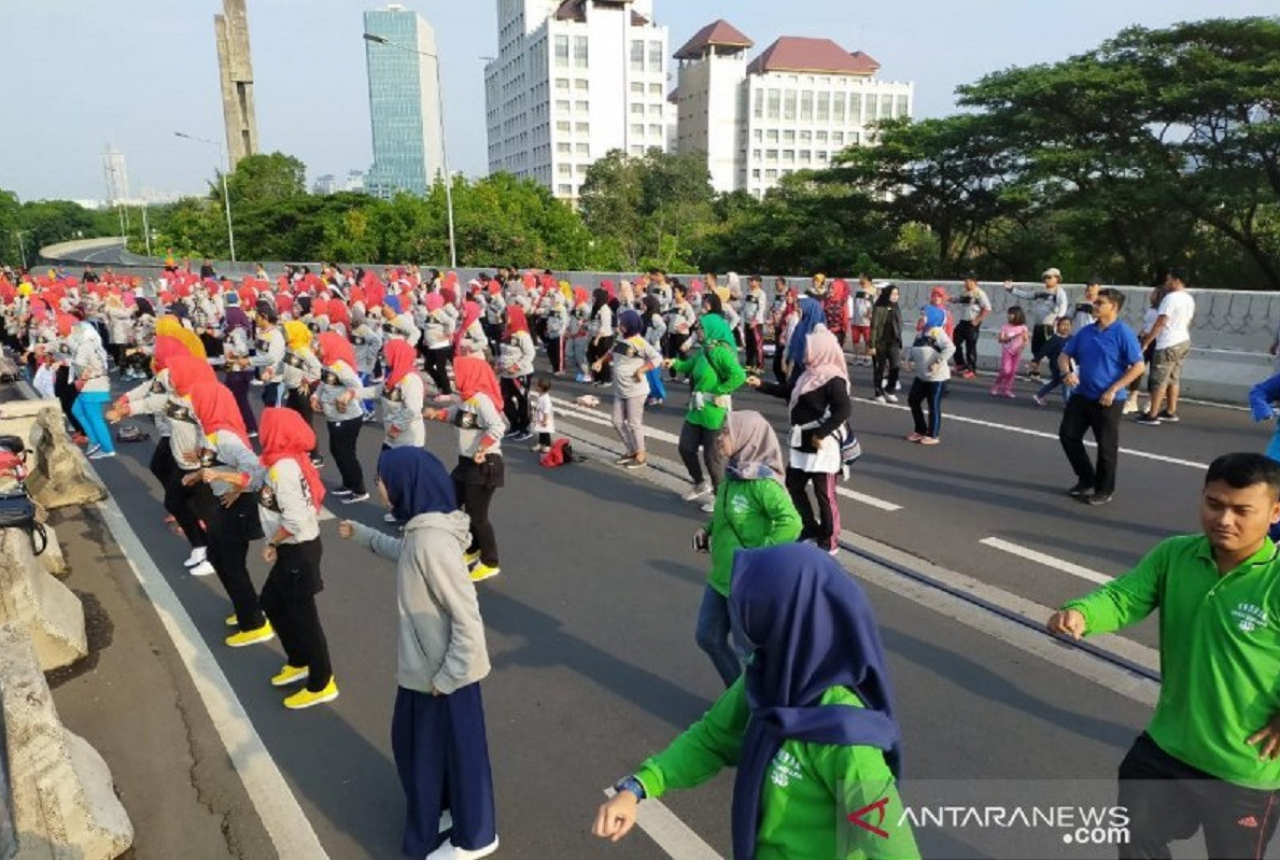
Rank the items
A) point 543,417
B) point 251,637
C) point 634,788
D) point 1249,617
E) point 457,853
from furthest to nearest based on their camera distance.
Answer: point 543,417 < point 251,637 < point 457,853 < point 1249,617 < point 634,788

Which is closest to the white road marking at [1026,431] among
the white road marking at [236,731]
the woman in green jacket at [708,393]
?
the woman in green jacket at [708,393]

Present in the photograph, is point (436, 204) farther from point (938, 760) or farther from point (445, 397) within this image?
point (938, 760)

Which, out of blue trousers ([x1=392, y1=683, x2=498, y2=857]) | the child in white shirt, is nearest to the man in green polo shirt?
blue trousers ([x1=392, y1=683, x2=498, y2=857])

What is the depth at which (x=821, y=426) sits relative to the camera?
20.5 feet

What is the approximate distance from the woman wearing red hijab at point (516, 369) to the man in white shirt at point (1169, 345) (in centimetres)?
785

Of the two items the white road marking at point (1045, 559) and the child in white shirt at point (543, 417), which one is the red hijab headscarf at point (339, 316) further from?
the white road marking at point (1045, 559)

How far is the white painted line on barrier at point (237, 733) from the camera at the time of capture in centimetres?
380

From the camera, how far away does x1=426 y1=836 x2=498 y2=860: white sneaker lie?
355 cm

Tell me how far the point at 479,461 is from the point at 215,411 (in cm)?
189

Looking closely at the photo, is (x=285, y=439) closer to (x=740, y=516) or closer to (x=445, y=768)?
(x=445, y=768)

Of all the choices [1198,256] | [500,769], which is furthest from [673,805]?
[1198,256]

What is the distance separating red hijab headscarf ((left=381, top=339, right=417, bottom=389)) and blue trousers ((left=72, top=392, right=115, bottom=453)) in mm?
5139

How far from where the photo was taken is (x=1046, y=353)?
1302 centimetres

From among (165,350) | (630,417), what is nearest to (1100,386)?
(630,417)
